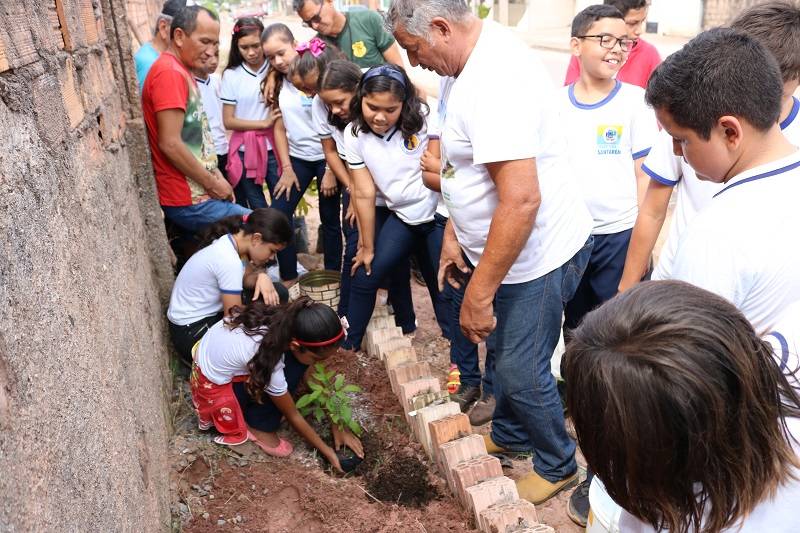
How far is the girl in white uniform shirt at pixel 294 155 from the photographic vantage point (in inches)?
162

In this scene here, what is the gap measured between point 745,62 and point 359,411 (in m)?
2.44

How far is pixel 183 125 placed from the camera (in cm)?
349

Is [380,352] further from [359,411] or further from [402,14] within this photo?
[402,14]

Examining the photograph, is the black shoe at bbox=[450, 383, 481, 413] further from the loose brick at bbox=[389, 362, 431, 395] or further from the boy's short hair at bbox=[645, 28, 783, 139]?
the boy's short hair at bbox=[645, 28, 783, 139]

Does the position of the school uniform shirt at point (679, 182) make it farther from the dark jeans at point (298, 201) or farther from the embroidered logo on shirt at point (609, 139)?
the dark jeans at point (298, 201)

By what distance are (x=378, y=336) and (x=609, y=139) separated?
1658mm

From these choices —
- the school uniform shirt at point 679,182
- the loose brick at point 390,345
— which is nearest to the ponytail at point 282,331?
the loose brick at point 390,345

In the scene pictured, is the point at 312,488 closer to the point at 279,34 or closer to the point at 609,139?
the point at 609,139

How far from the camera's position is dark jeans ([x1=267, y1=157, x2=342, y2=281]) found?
4375 millimetres

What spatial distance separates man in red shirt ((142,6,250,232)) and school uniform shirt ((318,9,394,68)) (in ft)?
3.33

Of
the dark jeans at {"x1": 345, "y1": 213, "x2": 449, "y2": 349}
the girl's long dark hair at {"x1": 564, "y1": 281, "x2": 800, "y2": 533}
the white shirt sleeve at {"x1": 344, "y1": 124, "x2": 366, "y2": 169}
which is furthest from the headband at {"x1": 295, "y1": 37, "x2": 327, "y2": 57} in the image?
the girl's long dark hair at {"x1": 564, "y1": 281, "x2": 800, "y2": 533}

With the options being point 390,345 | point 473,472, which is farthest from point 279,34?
point 473,472

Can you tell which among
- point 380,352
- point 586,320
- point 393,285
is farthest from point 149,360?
point 586,320

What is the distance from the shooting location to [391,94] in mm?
3123
